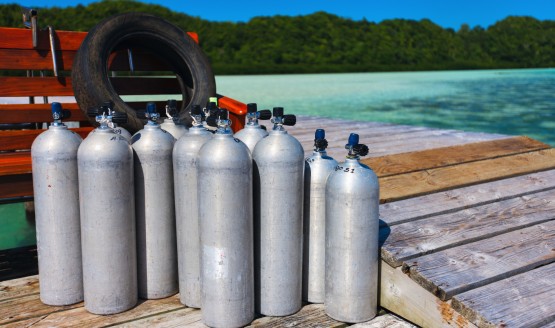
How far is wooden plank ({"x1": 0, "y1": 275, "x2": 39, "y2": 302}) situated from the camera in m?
3.04

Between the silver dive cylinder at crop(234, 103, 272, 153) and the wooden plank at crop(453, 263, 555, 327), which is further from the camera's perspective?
the silver dive cylinder at crop(234, 103, 272, 153)

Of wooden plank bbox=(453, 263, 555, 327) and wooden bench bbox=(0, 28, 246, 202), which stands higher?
wooden bench bbox=(0, 28, 246, 202)

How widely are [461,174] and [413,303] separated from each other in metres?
1.80

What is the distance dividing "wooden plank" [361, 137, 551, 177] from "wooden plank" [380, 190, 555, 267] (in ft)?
2.56

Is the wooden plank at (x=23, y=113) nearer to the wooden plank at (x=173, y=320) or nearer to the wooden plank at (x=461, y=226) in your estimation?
the wooden plank at (x=173, y=320)

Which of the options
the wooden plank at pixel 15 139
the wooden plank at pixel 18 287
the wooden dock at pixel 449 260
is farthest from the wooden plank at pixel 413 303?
the wooden plank at pixel 15 139

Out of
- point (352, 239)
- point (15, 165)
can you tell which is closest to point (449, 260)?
point (352, 239)

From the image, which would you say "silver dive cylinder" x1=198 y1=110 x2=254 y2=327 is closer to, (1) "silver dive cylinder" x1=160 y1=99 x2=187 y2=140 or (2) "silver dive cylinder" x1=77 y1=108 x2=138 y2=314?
(2) "silver dive cylinder" x1=77 y1=108 x2=138 y2=314

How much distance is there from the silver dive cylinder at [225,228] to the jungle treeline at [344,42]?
49.1 m

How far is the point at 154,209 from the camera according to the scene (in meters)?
2.82

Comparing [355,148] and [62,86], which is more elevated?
[62,86]

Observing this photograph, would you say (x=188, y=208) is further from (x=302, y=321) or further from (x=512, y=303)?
(x=512, y=303)

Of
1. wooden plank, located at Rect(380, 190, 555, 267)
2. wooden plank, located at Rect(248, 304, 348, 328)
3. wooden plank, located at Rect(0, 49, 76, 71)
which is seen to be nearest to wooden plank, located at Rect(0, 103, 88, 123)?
wooden plank, located at Rect(0, 49, 76, 71)

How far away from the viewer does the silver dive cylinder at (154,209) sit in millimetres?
2764
